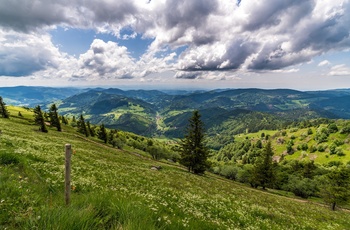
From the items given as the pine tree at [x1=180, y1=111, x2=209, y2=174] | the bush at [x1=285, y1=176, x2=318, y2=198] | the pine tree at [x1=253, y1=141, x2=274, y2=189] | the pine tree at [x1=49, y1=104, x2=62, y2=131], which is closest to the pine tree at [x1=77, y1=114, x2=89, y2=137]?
the pine tree at [x1=49, y1=104, x2=62, y2=131]

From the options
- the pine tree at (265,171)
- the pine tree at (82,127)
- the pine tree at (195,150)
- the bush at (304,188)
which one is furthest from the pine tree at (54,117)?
the bush at (304,188)

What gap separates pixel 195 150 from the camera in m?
53.7

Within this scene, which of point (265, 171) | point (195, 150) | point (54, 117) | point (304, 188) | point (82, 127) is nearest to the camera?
point (195, 150)

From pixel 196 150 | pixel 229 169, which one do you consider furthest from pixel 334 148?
pixel 196 150

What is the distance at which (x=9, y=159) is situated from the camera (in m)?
10.6

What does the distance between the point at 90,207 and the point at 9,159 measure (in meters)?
8.81

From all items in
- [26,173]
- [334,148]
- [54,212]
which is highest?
[54,212]

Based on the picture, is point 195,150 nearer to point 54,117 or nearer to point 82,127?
point 54,117

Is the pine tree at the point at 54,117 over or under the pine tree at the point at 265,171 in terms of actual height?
over

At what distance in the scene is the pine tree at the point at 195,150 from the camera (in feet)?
176

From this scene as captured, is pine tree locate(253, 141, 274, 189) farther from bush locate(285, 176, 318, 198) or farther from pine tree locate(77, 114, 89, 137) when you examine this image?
pine tree locate(77, 114, 89, 137)

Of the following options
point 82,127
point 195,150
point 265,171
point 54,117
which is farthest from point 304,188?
point 54,117

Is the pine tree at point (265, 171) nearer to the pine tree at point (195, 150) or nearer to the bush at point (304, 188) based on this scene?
the bush at point (304, 188)

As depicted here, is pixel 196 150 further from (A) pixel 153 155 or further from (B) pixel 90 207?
(A) pixel 153 155
